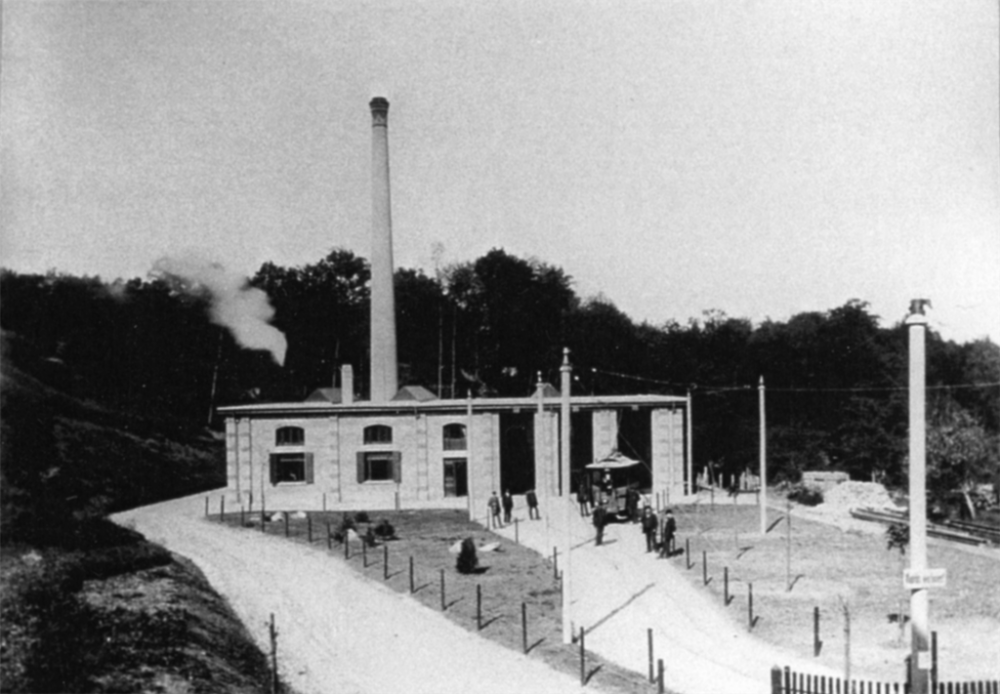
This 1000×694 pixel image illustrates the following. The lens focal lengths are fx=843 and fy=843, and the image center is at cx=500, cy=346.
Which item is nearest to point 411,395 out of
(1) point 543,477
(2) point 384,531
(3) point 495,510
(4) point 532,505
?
(1) point 543,477

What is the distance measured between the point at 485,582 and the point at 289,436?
18439mm

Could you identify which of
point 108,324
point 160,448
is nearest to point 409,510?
A: point 160,448

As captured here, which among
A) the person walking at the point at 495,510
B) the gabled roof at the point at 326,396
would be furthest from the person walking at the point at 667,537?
→ the gabled roof at the point at 326,396

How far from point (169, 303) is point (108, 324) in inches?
369

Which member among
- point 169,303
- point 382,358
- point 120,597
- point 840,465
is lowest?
point 840,465

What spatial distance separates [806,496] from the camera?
126ft

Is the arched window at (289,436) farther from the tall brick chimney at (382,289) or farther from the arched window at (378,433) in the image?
the tall brick chimney at (382,289)

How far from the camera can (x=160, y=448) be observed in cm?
3384

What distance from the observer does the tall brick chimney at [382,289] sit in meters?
Answer: 41.4

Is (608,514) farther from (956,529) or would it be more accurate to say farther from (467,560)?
(956,529)

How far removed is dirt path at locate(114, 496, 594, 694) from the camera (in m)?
14.9

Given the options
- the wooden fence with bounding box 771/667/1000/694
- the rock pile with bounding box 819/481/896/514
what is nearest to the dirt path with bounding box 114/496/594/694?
the wooden fence with bounding box 771/667/1000/694

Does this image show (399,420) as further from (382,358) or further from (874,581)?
(874,581)

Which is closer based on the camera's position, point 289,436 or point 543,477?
point 543,477
